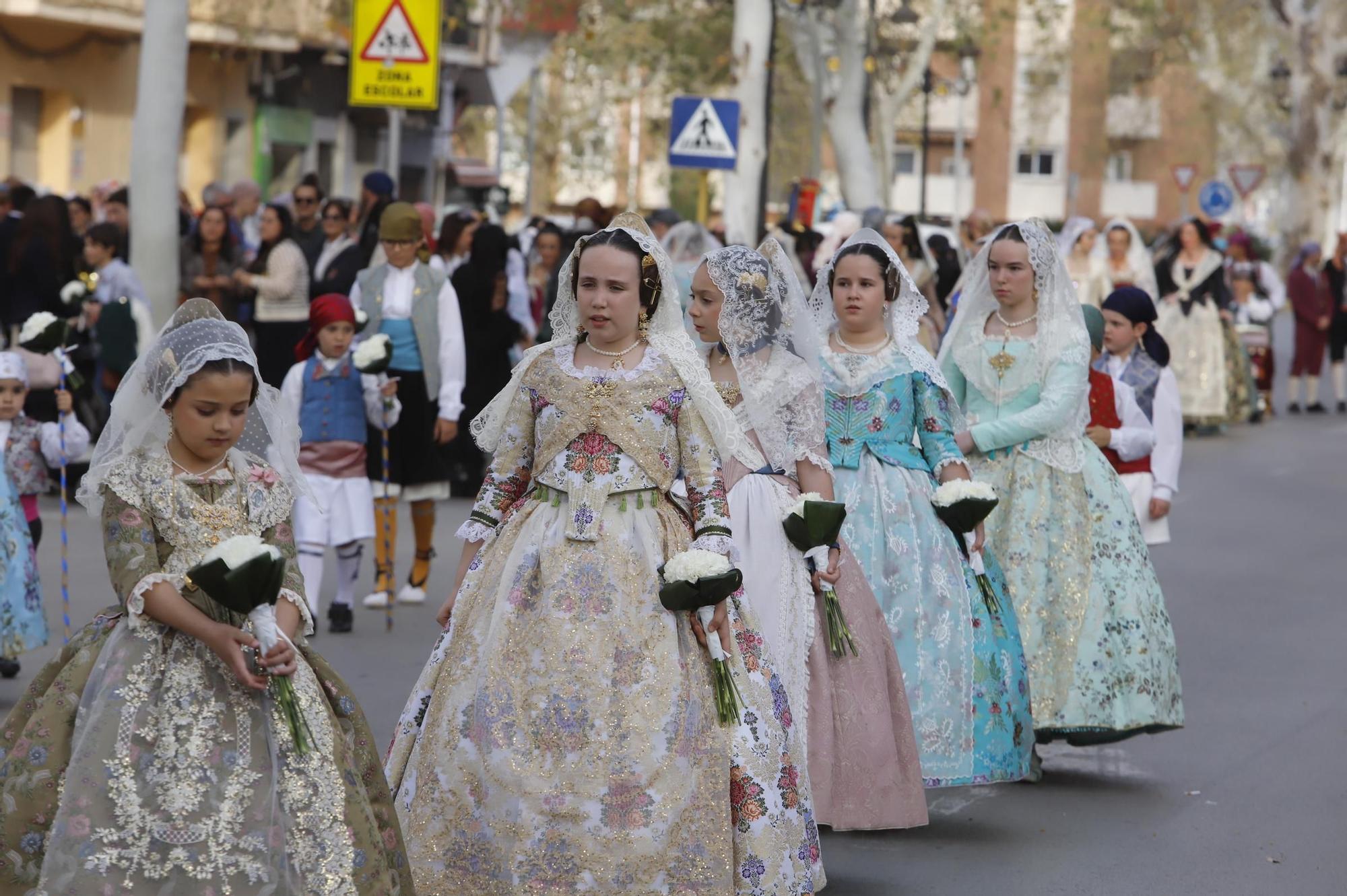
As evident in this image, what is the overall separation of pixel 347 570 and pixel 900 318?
4.12 m

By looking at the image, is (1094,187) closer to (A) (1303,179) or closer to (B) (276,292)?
(A) (1303,179)

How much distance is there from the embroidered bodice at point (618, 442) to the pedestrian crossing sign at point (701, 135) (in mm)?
13597

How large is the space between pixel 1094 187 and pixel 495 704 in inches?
3259

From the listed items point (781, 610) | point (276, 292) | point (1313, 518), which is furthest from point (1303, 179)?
point (781, 610)

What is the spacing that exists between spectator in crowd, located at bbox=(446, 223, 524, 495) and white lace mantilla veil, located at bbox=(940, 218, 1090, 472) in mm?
6901

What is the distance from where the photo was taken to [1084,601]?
8.12 metres

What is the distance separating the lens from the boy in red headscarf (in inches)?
407

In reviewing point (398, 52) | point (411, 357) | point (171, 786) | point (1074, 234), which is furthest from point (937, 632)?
point (1074, 234)

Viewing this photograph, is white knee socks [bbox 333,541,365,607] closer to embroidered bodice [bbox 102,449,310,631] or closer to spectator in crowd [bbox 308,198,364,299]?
spectator in crowd [bbox 308,198,364,299]

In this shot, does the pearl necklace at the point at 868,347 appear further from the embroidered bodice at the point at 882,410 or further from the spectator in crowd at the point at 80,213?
the spectator in crowd at the point at 80,213

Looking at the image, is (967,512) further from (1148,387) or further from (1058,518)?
(1148,387)

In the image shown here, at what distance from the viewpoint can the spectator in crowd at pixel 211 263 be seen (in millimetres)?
16250

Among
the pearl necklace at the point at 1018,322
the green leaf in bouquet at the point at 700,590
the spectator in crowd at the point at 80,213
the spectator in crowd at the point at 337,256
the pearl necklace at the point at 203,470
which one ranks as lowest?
the green leaf in bouquet at the point at 700,590

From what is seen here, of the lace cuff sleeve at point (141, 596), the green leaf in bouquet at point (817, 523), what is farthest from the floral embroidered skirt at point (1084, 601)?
the lace cuff sleeve at point (141, 596)
